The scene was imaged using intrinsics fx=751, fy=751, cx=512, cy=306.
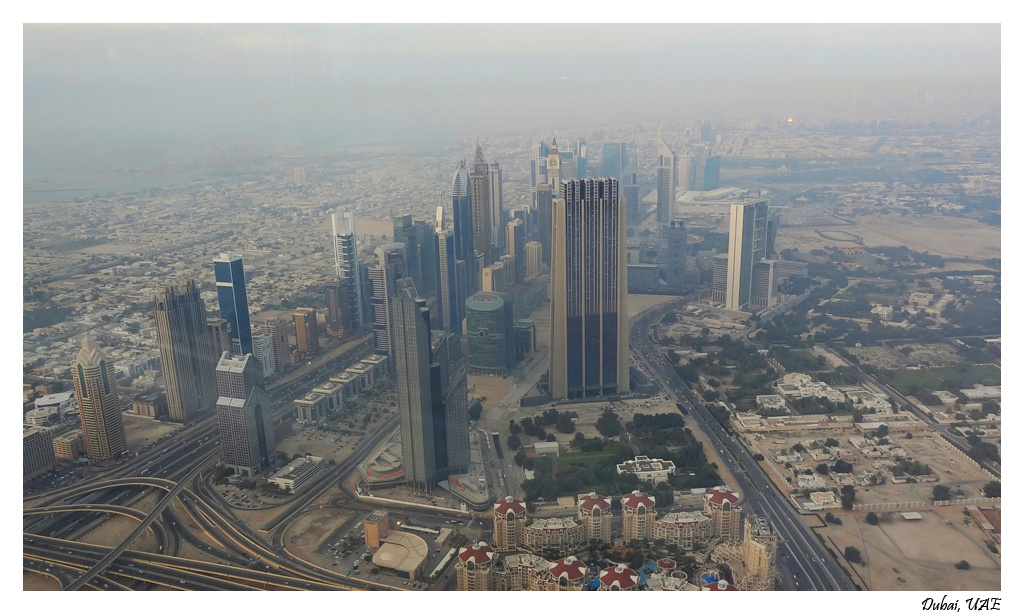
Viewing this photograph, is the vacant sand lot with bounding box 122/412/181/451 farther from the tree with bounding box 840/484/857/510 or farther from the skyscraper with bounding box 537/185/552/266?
the tree with bounding box 840/484/857/510

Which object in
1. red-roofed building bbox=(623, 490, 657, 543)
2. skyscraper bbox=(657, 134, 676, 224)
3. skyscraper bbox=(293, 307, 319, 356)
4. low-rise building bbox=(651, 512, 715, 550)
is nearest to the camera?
low-rise building bbox=(651, 512, 715, 550)

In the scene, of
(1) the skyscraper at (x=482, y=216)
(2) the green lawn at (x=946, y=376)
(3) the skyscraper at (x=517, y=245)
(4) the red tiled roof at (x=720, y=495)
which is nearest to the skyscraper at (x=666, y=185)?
(3) the skyscraper at (x=517, y=245)

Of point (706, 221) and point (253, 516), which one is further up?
point (706, 221)

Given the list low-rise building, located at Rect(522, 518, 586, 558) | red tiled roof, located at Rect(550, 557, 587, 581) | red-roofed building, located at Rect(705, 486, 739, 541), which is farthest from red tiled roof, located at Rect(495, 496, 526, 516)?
red-roofed building, located at Rect(705, 486, 739, 541)

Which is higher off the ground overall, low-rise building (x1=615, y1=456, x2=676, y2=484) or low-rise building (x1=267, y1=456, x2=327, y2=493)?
low-rise building (x1=267, y1=456, x2=327, y2=493)

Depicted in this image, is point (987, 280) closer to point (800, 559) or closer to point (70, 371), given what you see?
point (800, 559)

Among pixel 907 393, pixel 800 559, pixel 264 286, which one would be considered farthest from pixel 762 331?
pixel 264 286

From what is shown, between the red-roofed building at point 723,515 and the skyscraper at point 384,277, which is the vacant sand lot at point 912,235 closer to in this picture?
the red-roofed building at point 723,515
